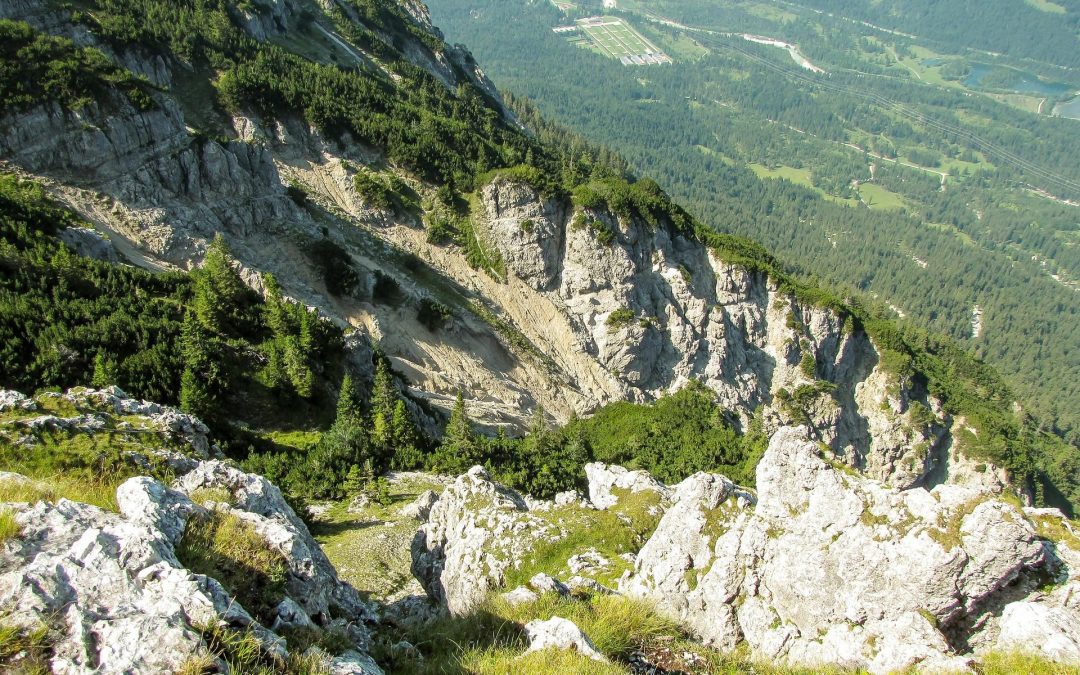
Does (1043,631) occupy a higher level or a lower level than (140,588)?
lower

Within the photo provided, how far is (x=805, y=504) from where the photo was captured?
18.4 m

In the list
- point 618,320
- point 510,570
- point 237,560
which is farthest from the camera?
Answer: point 618,320

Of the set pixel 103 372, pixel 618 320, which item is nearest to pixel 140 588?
pixel 103 372

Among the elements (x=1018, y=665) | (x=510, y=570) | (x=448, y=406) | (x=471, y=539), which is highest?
(x=1018, y=665)

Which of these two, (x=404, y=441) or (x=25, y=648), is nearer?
(x=25, y=648)

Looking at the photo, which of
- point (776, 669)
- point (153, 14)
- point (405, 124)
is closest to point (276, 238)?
point (405, 124)

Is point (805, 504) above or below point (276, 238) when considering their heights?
above

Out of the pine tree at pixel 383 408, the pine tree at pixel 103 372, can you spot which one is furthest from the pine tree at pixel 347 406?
the pine tree at pixel 103 372

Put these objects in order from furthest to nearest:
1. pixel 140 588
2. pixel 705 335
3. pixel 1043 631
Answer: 1. pixel 705 335
2. pixel 1043 631
3. pixel 140 588

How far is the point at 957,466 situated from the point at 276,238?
75.7 m

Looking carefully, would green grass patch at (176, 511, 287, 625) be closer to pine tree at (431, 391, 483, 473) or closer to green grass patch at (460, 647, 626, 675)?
green grass patch at (460, 647, 626, 675)

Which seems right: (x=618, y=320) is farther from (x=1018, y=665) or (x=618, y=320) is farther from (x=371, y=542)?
(x=1018, y=665)

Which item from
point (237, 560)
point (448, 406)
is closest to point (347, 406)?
point (448, 406)

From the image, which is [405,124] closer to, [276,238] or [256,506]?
[276,238]
